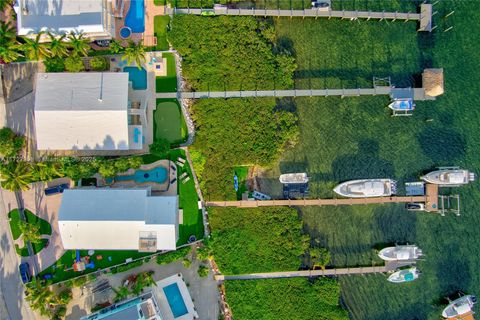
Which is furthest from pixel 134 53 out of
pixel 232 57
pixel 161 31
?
pixel 232 57

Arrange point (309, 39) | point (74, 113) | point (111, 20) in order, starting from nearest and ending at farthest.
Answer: point (74, 113), point (111, 20), point (309, 39)

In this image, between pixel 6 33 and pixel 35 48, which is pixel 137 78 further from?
pixel 6 33

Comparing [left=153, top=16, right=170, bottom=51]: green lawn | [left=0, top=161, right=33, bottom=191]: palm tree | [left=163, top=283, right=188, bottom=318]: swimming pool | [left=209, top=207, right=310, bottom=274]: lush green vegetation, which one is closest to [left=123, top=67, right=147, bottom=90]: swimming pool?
[left=153, top=16, right=170, bottom=51]: green lawn

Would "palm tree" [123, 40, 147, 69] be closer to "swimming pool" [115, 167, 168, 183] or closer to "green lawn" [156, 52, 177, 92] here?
"green lawn" [156, 52, 177, 92]

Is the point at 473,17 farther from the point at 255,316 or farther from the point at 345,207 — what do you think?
the point at 255,316

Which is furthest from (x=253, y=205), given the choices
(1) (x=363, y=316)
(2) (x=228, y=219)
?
(1) (x=363, y=316)

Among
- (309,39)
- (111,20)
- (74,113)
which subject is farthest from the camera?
(309,39)
